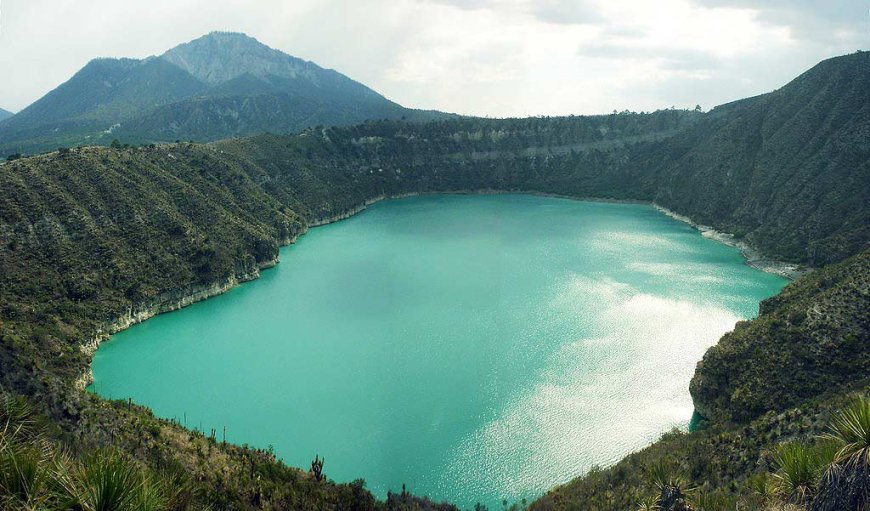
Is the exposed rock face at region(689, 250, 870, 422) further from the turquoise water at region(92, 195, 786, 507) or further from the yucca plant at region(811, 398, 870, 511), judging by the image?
the yucca plant at region(811, 398, 870, 511)

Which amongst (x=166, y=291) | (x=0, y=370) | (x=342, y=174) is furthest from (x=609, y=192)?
(x=0, y=370)

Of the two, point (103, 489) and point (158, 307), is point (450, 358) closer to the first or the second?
point (158, 307)

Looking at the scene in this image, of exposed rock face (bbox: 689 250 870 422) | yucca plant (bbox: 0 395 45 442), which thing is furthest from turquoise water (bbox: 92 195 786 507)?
yucca plant (bbox: 0 395 45 442)

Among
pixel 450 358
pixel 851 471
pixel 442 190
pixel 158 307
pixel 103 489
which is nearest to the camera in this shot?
pixel 103 489

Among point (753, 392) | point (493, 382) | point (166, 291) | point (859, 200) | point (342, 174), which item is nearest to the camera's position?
point (753, 392)

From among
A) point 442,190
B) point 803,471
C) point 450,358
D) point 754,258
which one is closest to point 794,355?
point 803,471

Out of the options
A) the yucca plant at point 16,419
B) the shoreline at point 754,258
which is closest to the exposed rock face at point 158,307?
the yucca plant at point 16,419

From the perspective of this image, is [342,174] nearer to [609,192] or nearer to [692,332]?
[609,192]

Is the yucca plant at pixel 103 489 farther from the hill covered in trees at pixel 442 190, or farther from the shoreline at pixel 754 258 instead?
the shoreline at pixel 754 258
